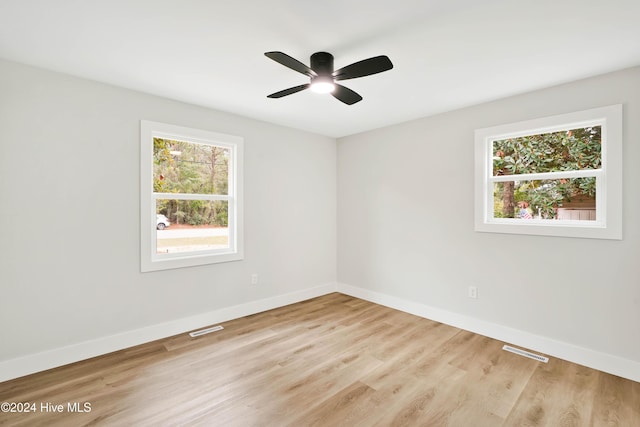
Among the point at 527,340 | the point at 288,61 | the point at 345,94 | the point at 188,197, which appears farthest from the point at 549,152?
the point at 188,197

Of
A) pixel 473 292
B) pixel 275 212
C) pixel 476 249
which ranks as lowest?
pixel 473 292

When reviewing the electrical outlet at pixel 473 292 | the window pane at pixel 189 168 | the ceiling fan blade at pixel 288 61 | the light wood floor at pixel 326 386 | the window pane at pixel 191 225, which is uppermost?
the ceiling fan blade at pixel 288 61

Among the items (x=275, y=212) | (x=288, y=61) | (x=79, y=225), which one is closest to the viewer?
(x=288, y=61)

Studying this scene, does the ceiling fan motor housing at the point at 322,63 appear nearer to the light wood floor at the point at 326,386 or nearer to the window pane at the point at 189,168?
the window pane at the point at 189,168

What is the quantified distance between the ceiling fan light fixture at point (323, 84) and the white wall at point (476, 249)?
1.91 meters

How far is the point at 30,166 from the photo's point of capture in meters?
2.44

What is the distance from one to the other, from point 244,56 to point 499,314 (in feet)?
11.4

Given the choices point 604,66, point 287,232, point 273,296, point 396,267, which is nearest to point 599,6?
point 604,66

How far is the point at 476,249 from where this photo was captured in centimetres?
330

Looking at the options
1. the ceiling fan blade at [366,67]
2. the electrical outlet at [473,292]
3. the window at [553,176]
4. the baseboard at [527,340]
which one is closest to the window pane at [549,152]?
the window at [553,176]

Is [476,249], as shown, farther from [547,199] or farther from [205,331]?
[205,331]

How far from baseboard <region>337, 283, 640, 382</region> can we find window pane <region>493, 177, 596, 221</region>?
117 cm

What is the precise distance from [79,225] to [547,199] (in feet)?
14.6

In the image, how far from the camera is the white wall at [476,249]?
2465 millimetres
